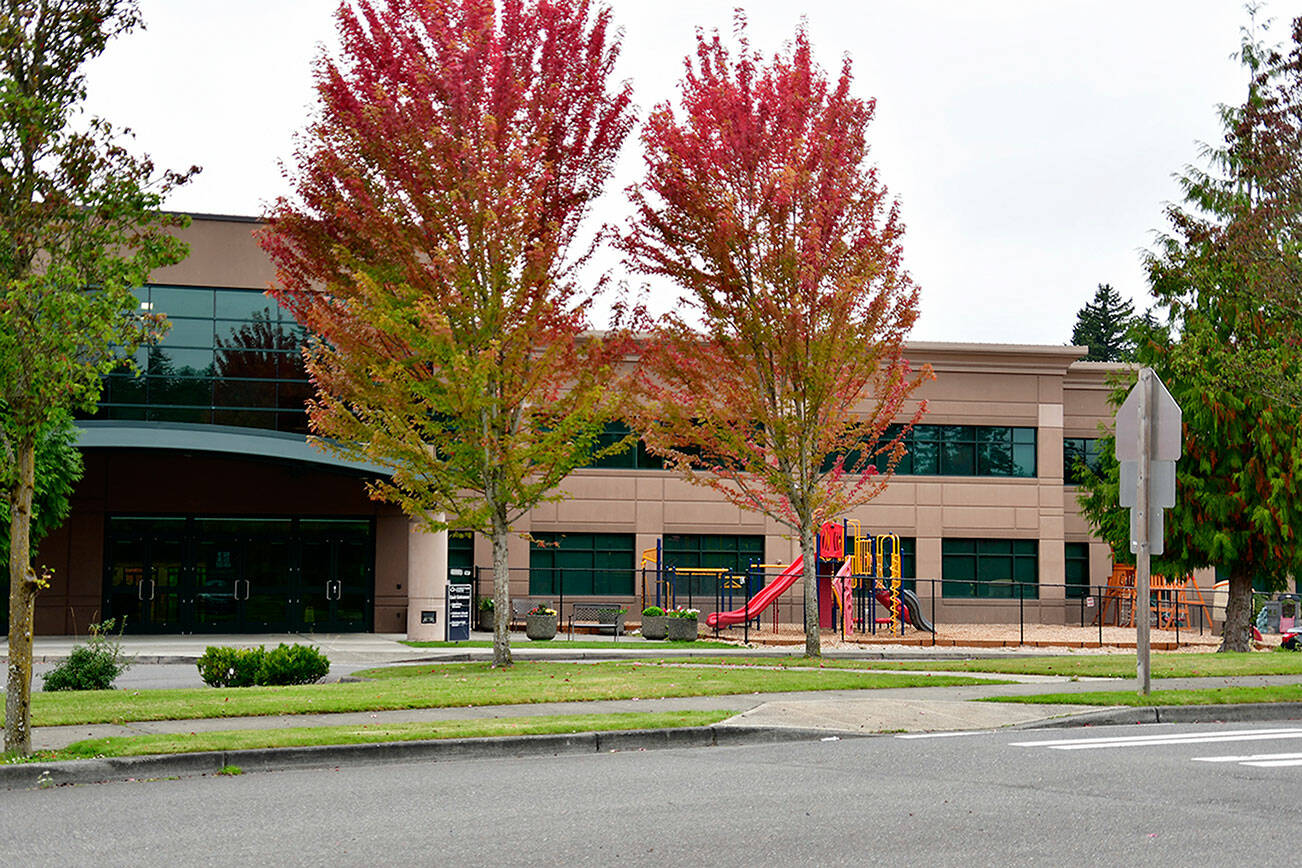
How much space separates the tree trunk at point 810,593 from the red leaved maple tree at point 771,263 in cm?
5

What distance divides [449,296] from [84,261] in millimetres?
8969

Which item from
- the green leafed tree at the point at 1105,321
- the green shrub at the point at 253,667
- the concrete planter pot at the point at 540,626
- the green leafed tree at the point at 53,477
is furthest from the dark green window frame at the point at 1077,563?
the green leafed tree at the point at 1105,321

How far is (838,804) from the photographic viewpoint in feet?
27.9

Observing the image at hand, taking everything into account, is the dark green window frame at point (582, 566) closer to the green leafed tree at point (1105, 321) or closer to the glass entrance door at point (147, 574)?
the glass entrance door at point (147, 574)

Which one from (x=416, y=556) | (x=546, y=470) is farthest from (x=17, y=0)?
(x=416, y=556)

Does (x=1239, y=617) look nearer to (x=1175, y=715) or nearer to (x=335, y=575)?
(x=1175, y=715)

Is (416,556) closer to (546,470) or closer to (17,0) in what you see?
(546,470)

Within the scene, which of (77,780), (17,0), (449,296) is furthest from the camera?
(449,296)

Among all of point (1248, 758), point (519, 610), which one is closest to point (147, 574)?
point (519, 610)

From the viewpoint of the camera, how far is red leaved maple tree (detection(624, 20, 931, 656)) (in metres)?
22.0

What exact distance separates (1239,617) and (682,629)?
12.4 metres

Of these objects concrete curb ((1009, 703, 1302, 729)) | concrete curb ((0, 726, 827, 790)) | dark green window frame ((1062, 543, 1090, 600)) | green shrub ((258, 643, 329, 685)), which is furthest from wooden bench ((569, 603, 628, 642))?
concrete curb ((0, 726, 827, 790))

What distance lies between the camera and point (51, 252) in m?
11.1

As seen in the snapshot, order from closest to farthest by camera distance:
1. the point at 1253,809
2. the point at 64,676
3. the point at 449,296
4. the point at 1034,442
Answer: the point at 1253,809
the point at 64,676
the point at 449,296
the point at 1034,442
